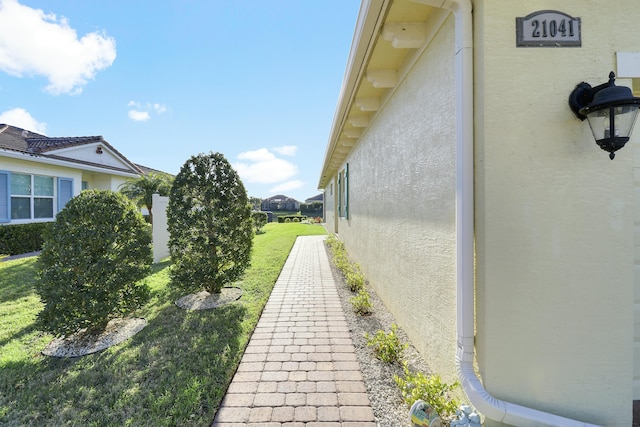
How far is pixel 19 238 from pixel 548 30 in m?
15.1

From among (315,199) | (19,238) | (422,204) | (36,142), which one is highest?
(315,199)

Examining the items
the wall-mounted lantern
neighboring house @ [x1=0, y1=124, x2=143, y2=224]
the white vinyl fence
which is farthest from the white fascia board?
the wall-mounted lantern

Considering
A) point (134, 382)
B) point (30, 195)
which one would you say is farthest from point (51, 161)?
point (134, 382)

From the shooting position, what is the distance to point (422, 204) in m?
3.10

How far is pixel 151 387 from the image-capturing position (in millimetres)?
2758

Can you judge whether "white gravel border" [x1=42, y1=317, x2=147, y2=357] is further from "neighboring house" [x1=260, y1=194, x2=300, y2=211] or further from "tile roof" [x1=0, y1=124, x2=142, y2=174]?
"neighboring house" [x1=260, y1=194, x2=300, y2=211]

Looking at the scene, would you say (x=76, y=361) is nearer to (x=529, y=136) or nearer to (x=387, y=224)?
(x=387, y=224)

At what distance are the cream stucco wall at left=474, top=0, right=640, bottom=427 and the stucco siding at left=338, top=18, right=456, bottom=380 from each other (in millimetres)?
429

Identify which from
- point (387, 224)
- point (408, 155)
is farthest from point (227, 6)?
point (387, 224)

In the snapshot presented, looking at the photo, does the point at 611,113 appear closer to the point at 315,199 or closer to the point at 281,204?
the point at 281,204

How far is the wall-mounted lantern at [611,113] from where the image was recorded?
1663mm

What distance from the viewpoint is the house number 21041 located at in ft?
6.52

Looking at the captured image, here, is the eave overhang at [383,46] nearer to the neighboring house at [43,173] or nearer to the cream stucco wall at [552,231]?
the cream stucco wall at [552,231]

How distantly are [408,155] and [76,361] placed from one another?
4936mm
